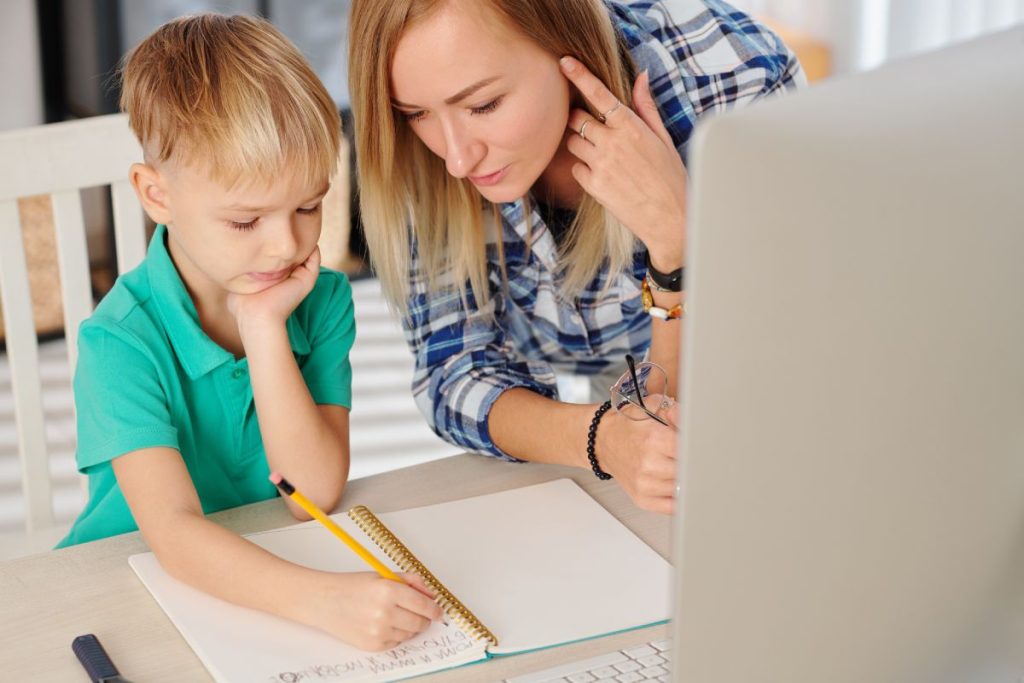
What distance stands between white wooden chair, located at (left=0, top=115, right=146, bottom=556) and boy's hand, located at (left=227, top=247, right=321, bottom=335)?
265 millimetres

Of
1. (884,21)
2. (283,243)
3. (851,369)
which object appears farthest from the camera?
(884,21)

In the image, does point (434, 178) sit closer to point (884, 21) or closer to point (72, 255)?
point (72, 255)

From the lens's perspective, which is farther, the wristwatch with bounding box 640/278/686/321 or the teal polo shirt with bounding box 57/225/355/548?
the wristwatch with bounding box 640/278/686/321

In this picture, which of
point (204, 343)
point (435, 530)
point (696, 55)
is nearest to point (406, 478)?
point (435, 530)

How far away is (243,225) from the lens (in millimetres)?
1073

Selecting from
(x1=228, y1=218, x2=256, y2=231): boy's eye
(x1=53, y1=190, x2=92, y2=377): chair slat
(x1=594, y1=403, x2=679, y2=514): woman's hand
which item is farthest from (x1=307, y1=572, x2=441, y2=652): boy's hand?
(x1=53, y1=190, x2=92, y2=377): chair slat

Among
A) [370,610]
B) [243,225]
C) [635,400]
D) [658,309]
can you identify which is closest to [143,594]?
[370,610]

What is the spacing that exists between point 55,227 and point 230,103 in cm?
35

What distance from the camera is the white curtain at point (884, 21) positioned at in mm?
2719

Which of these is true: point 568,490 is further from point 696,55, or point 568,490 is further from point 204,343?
point 696,55

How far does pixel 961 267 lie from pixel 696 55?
850 mm

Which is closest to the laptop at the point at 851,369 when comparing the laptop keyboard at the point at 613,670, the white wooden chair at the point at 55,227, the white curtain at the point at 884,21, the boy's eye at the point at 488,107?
the laptop keyboard at the point at 613,670

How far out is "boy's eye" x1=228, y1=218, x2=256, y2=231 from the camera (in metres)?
1.07

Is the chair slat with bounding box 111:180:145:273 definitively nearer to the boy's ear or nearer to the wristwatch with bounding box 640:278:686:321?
the boy's ear
